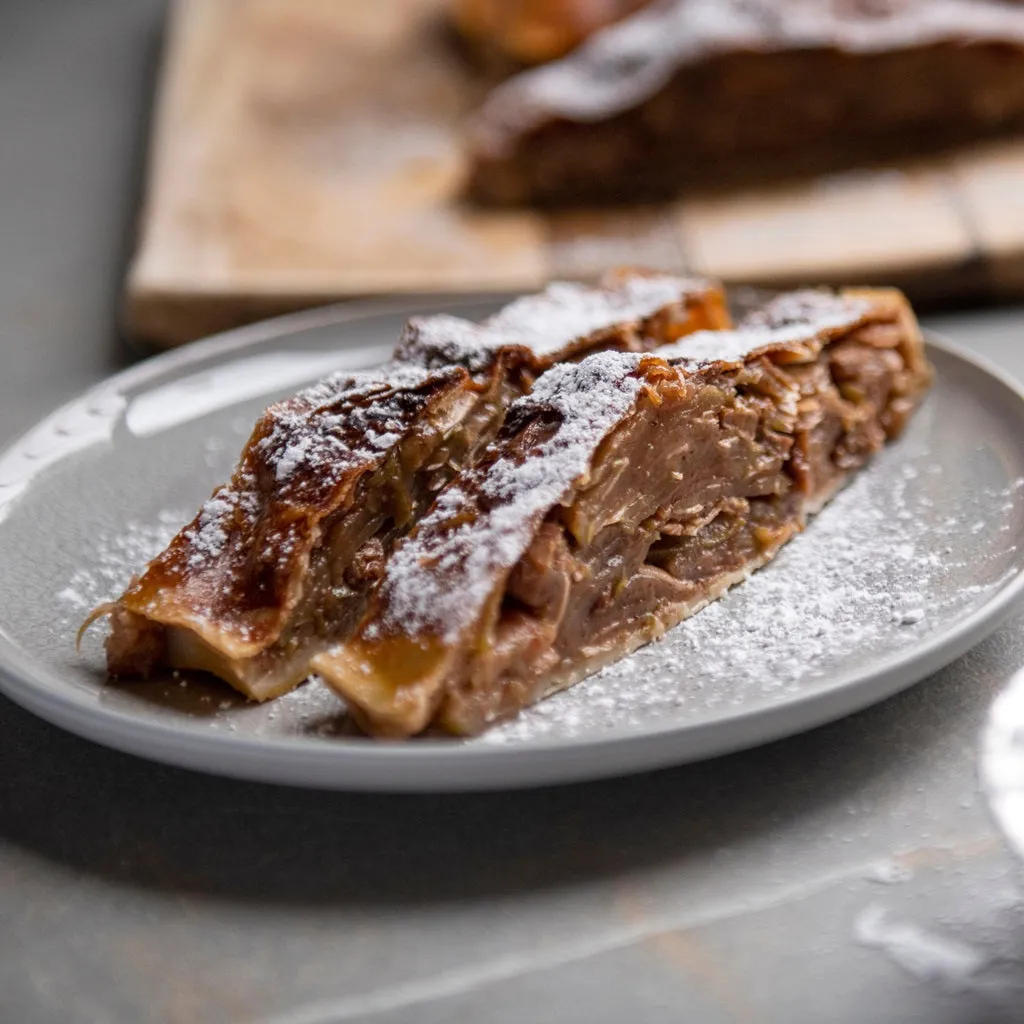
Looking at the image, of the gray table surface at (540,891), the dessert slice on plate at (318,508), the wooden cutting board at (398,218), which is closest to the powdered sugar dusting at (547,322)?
the dessert slice on plate at (318,508)

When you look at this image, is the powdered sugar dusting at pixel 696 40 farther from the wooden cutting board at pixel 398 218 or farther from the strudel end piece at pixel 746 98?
the wooden cutting board at pixel 398 218

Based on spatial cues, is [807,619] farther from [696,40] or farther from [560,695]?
[696,40]

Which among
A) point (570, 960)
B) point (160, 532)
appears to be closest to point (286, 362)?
point (160, 532)

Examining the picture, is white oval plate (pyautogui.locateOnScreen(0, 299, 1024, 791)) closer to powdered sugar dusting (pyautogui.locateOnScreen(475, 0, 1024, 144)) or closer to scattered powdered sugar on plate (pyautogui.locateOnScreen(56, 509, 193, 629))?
scattered powdered sugar on plate (pyautogui.locateOnScreen(56, 509, 193, 629))

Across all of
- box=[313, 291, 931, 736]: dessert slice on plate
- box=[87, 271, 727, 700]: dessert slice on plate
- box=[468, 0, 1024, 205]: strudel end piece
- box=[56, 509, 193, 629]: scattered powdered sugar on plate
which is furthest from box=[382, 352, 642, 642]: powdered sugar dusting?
box=[468, 0, 1024, 205]: strudel end piece

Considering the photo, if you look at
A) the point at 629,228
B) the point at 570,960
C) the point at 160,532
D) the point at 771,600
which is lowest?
the point at 629,228

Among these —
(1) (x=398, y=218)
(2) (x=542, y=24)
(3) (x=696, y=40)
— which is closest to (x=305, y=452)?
(1) (x=398, y=218)

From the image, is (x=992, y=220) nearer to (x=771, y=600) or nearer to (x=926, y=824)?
(x=771, y=600)
